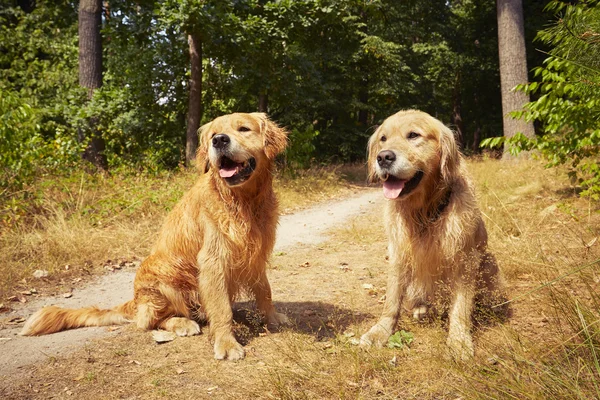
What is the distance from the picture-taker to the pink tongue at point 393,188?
2941mm

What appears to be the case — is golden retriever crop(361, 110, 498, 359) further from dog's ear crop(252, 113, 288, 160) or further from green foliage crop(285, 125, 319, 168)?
green foliage crop(285, 125, 319, 168)

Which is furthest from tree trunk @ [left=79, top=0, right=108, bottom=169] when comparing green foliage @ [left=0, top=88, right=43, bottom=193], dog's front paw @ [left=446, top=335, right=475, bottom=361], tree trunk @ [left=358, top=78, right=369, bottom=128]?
tree trunk @ [left=358, top=78, right=369, bottom=128]

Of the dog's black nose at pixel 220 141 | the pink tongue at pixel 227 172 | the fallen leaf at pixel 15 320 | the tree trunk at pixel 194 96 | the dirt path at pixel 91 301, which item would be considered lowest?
the fallen leaf at pixel 15 320

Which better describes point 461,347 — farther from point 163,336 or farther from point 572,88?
point 572,88

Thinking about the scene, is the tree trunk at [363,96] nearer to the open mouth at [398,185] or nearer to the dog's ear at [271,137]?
the dog's ear at [271,137]

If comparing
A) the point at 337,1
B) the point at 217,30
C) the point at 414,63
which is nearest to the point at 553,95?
the point at 217,30

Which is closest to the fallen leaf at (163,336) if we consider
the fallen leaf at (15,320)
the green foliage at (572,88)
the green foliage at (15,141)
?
the fallen leaf at (15,320)

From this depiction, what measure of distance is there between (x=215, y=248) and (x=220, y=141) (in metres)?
0.81

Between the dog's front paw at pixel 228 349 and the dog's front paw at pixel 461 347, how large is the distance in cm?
141

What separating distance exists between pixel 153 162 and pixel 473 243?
9.54 meters

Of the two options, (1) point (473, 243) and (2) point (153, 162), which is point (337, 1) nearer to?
(2) point (153, 162)

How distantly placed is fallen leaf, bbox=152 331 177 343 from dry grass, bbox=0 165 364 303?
6.97ft

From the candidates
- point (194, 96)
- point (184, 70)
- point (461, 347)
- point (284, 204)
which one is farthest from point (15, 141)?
point (461, 347)

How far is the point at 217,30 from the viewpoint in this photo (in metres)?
9.84
